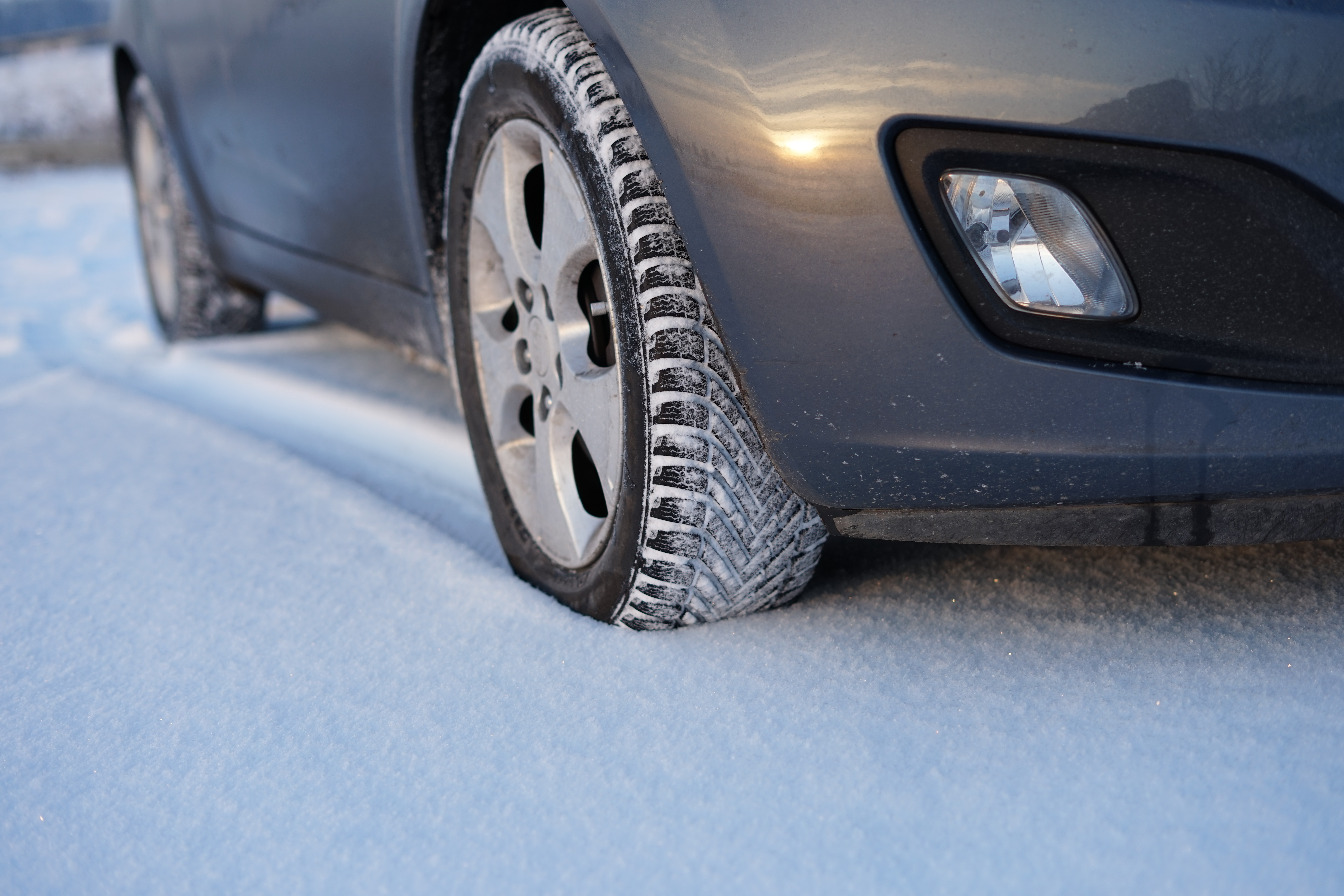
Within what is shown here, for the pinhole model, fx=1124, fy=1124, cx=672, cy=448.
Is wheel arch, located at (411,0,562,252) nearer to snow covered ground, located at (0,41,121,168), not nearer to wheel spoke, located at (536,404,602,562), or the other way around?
wheel spoke, located at (536,404,602,562)

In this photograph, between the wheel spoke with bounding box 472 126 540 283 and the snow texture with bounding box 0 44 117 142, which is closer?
the wheel spoke with bounding box 472 126 540 283

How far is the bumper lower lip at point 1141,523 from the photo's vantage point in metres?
1.01

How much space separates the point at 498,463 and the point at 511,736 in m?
0.48

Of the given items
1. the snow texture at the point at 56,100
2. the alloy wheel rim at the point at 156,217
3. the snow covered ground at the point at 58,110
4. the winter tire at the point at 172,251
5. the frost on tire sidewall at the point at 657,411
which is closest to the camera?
the frost on tire sidewall at the point at 657,411

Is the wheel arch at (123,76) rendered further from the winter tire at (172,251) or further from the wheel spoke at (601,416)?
the wheel spoke at (601,416)

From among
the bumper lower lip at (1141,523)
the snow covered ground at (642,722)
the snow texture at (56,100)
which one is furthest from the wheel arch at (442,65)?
the snow texture at (56,100)

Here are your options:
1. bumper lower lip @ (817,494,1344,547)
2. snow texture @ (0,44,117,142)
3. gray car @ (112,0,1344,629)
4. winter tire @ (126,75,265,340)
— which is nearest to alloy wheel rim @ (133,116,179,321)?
winter tire @ (126,75,265,340)

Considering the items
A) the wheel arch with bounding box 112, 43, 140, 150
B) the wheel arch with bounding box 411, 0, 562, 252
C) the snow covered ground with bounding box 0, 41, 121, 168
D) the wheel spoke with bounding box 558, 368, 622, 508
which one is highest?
the wheel arch with bounding box 411, 0, 562, 252

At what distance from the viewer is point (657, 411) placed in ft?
3.81

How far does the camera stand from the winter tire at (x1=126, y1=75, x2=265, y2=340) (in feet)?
9.38

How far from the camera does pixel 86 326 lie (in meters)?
3.53

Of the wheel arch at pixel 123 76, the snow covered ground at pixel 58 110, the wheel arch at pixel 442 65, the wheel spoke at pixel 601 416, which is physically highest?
the wheel arch at pixel 442 65

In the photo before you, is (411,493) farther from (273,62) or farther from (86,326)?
(86,326)

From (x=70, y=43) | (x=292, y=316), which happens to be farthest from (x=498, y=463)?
(x=70, y=43)
